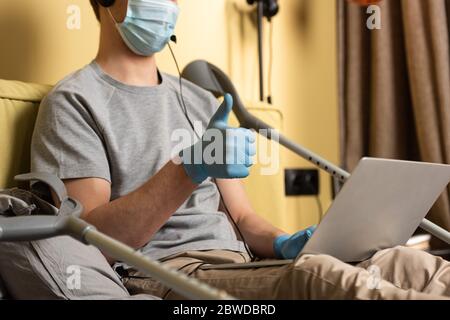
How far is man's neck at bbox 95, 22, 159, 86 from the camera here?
1.51 meters

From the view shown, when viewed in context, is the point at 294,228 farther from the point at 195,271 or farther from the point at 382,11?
the point at 195,271

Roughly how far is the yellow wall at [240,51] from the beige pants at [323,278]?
68cm

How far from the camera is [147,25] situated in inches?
59.4

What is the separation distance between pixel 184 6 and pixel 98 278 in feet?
3.79

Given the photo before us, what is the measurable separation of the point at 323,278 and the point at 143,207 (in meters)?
0.39

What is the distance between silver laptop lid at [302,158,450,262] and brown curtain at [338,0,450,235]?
0.87 m

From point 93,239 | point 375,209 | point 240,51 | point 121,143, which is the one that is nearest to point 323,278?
point 375,209

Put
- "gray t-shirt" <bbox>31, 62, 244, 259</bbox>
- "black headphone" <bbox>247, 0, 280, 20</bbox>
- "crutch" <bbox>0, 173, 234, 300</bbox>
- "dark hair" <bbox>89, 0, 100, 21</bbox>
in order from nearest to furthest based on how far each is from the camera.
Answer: "crutch" <bbox>0, 173, 234, 300</bbox>
"gray t-shirt" <bbox>31, 62, 244, 259</bbox>
"dark hair" <bbox>89, 0, 100, 21</bbox>
"black headphone" <bbox>247, 0, 280, 20</bbox>

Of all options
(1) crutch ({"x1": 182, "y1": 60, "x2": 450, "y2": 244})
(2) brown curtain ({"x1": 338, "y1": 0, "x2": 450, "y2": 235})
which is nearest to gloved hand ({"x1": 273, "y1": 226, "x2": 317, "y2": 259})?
(1) crutch ({"x1": 182, "y1": 60, "x2": 450, "y2": 244})

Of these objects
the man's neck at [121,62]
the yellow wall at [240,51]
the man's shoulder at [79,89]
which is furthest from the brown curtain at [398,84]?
the man's shoulder at [79,89]

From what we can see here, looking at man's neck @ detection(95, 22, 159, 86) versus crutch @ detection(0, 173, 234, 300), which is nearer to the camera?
crutch @ detection(0, 173, 234, 300)

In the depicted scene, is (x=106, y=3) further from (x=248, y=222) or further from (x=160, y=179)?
(x=248, y=222)

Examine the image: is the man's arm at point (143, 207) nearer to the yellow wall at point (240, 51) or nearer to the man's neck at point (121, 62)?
the man's neck at point (121, 62)

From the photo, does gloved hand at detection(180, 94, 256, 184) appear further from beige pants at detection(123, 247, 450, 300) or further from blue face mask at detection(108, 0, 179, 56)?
blue face mask at detection(108, 0, 179, 56)
